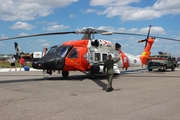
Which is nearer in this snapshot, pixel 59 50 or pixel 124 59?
pixel 59 50

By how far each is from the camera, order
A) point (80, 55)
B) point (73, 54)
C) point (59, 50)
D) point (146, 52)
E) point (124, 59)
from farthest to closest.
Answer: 1. point (146, 52)
2. point (124, 59)
3. point (80, 55)
4. point (73, 54)
5. point (59, 50)

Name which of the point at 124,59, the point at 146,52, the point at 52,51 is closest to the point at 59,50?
the point at 52,51

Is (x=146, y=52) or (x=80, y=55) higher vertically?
(x=146, y=52)

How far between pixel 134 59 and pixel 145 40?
4.74m

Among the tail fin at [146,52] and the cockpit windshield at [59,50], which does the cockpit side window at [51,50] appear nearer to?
the cockpit windshield at [59,50]

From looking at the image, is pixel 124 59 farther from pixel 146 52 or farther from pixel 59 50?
pixel 59 50

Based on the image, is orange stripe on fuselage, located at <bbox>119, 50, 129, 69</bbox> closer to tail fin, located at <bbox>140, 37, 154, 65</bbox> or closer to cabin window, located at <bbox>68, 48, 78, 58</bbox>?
tail fin, located at <bbox>140, 37, 154, 65</bbox>

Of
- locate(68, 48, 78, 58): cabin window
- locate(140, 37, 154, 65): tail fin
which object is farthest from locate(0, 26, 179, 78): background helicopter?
locate(140, 37, 154, 65): tail fin

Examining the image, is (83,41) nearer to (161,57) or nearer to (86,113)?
(86,113)

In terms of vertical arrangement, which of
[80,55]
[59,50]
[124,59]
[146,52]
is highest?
[146,52]

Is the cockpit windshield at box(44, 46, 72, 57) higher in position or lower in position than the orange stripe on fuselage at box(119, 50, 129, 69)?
higher

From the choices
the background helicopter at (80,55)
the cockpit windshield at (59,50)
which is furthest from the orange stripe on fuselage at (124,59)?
the cockpit windshield at (59,50)

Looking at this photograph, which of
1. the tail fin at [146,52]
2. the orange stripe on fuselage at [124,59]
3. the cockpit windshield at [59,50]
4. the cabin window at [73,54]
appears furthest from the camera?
the tail fin at [146,52]

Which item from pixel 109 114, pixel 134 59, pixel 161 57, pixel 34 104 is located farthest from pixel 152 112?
pixel 161 57
